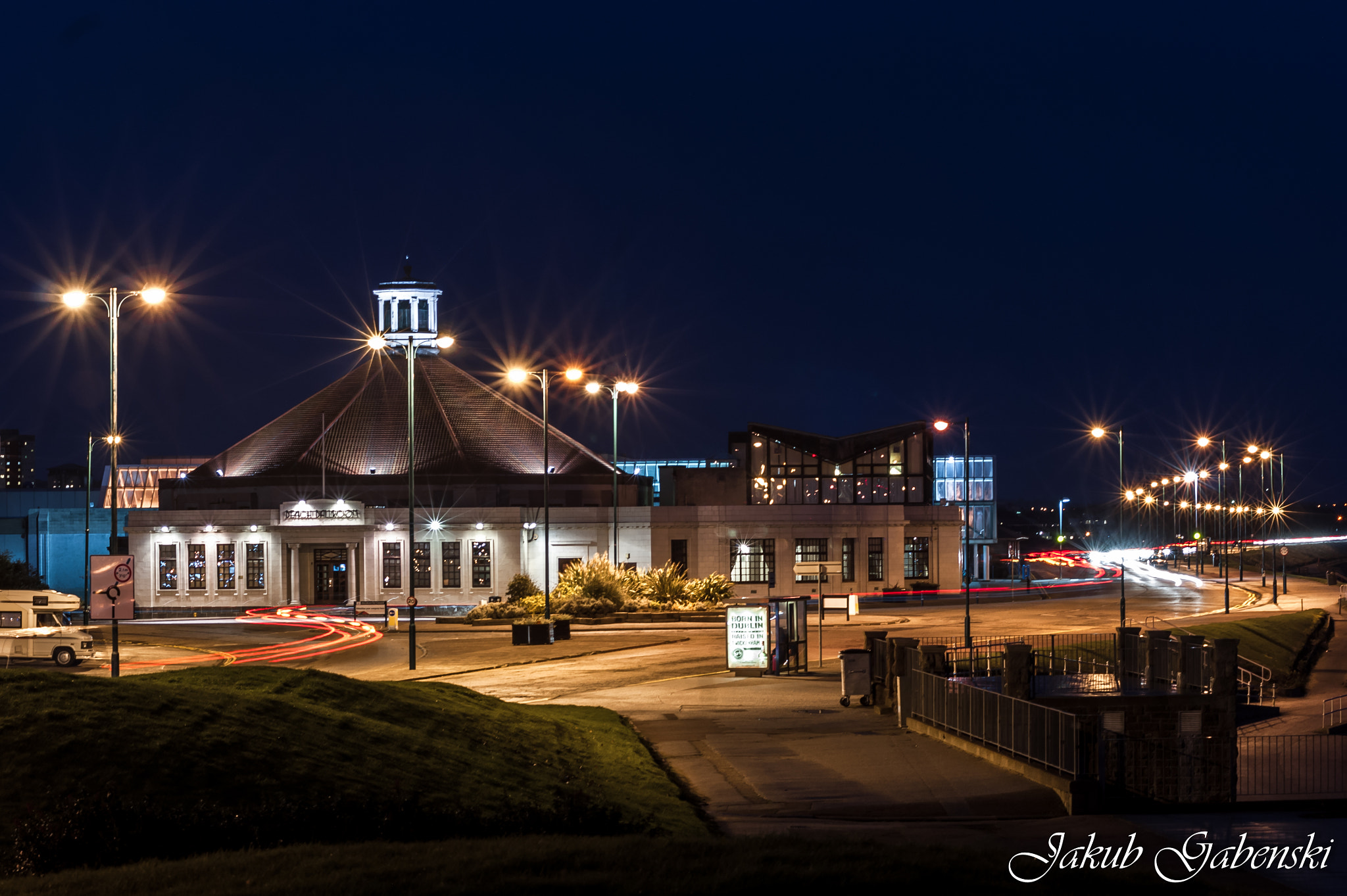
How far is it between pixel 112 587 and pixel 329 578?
151 feet

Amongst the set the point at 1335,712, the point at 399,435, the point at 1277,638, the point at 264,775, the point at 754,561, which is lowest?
the point at 1277,638

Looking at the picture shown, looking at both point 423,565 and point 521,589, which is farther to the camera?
point 423,565

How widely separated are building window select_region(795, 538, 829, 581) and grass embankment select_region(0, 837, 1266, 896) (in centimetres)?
5840

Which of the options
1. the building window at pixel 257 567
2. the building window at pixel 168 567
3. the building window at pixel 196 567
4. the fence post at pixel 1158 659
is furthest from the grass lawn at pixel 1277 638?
the building window at pixel 168 567

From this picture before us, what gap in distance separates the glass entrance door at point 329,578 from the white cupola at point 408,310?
20654mm

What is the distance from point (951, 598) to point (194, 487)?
46579 mm

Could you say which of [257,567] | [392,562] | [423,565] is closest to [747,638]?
[423,565]

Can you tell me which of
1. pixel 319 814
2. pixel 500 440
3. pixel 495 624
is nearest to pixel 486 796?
pixel 319 814

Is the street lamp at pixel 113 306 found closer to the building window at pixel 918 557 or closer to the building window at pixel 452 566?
the building window at pixel 452 566

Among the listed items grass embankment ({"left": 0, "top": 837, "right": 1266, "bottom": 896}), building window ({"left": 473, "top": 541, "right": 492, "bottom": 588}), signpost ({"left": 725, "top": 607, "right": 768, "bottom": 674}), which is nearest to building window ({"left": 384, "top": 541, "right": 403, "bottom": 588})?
building window ({"left": 473, "top": 541, "right": 492, "bottom": 588})

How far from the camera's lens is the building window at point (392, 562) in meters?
70.3

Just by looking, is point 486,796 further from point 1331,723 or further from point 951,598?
point 951,598

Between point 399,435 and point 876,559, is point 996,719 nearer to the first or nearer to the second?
point 876,559

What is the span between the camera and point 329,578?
7181 centimetres
